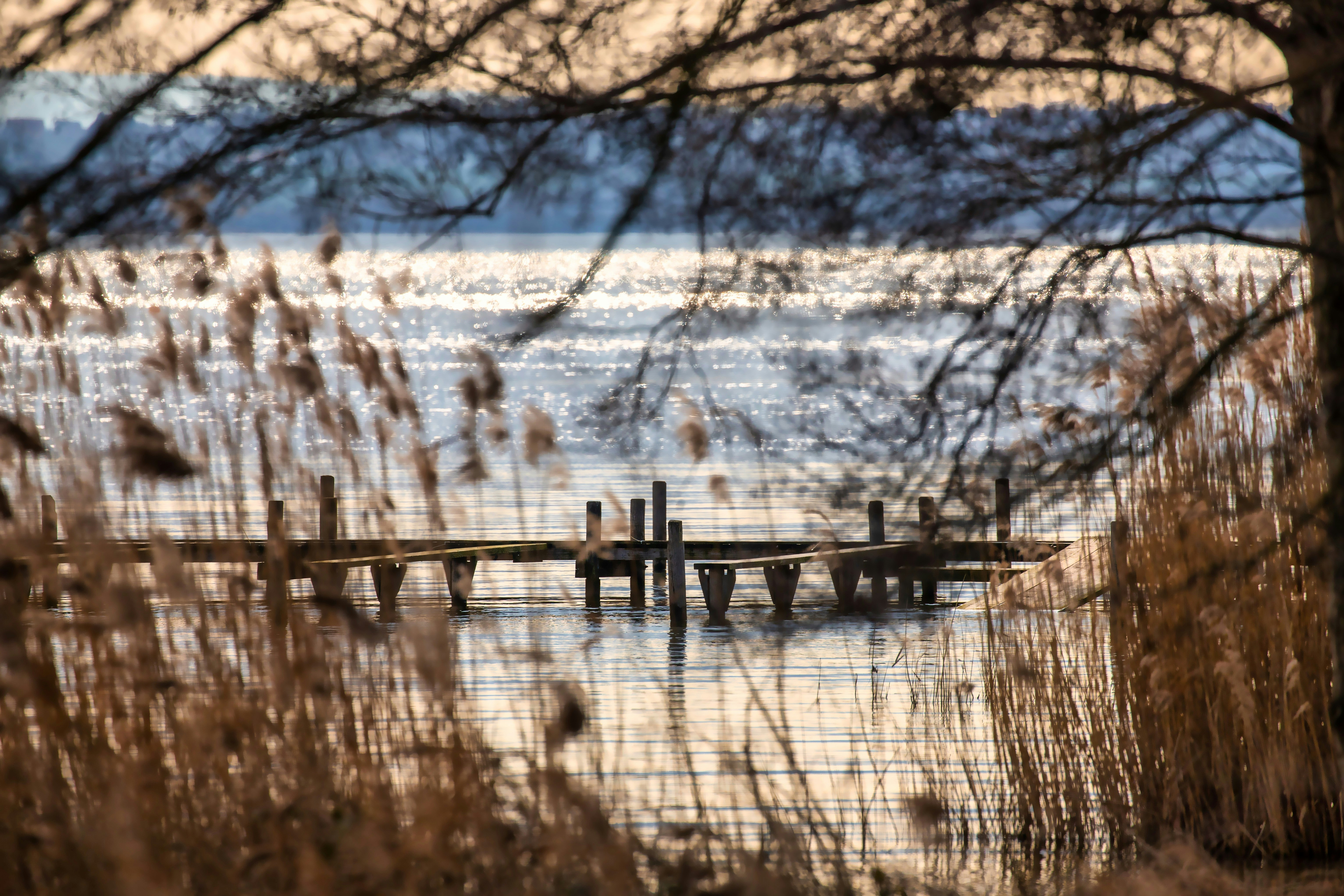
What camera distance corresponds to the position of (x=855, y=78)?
2686 millimetres

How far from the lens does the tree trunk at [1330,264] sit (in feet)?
8.47

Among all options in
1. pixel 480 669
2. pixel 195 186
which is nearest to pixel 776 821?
pixel 195 186

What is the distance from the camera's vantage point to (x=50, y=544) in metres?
3.19

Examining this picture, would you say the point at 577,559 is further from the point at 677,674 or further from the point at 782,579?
the point at 782,579

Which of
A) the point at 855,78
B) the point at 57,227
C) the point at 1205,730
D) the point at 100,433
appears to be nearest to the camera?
the point at 57,227

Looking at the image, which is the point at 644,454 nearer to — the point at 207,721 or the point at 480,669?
the point at 207,721

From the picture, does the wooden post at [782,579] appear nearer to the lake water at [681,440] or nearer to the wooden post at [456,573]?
the wooden post at [456,573]

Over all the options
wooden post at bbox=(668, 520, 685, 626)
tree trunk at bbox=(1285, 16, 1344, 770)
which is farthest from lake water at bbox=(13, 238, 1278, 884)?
wooden post at bbox=(668, 520, 685, 626)

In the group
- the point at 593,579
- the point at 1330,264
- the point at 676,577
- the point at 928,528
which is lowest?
the point at 593,579

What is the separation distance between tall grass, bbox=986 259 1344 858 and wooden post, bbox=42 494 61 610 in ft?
9.39

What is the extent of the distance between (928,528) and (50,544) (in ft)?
7.09

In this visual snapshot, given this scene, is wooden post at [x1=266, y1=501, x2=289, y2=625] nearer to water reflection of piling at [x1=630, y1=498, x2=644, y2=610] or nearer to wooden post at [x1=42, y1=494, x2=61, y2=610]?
wooden post at [x1=42, y1=494, x2=61, y2=610]

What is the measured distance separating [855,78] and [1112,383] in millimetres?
3200

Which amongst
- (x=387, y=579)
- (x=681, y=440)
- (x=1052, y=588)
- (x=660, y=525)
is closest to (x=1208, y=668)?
(x=1052, y=588)
